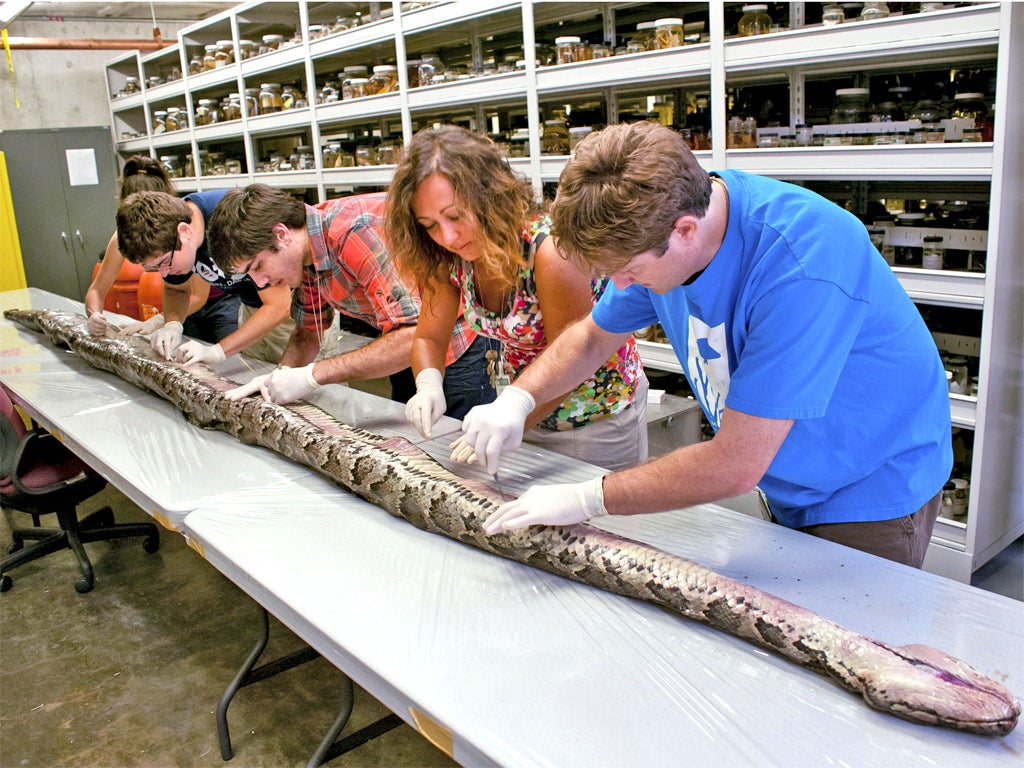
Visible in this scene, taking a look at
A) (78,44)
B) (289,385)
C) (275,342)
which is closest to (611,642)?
(289,385)

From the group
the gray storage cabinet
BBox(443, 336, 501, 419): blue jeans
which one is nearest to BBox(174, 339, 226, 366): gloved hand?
BBox(443, 336, 501, 419): blue jeans

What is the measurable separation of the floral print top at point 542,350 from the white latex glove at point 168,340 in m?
1.58

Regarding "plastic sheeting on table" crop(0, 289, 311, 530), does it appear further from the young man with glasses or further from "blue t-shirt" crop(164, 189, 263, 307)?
"blue t-shirt" crop(164, 189, 263, 307)

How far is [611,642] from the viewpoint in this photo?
4.39ft

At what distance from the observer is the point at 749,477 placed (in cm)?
133

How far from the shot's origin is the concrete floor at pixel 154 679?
2.45 m

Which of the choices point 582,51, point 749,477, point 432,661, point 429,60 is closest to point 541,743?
point 432,661

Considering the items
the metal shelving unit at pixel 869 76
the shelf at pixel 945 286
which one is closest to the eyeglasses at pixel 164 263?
the metal shelving unit at pixel 869 76

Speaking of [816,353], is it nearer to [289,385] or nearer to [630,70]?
[289,385]

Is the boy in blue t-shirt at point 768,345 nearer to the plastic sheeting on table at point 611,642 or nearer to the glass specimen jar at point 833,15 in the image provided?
the plastic sheeting on table at point 611,642

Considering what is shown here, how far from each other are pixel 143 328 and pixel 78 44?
609cm

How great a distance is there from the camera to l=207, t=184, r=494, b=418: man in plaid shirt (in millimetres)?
2492

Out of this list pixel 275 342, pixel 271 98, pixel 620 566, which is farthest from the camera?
pixel 271 98

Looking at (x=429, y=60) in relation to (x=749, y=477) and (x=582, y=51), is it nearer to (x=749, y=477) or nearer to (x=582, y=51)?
(x=582, y=51)
